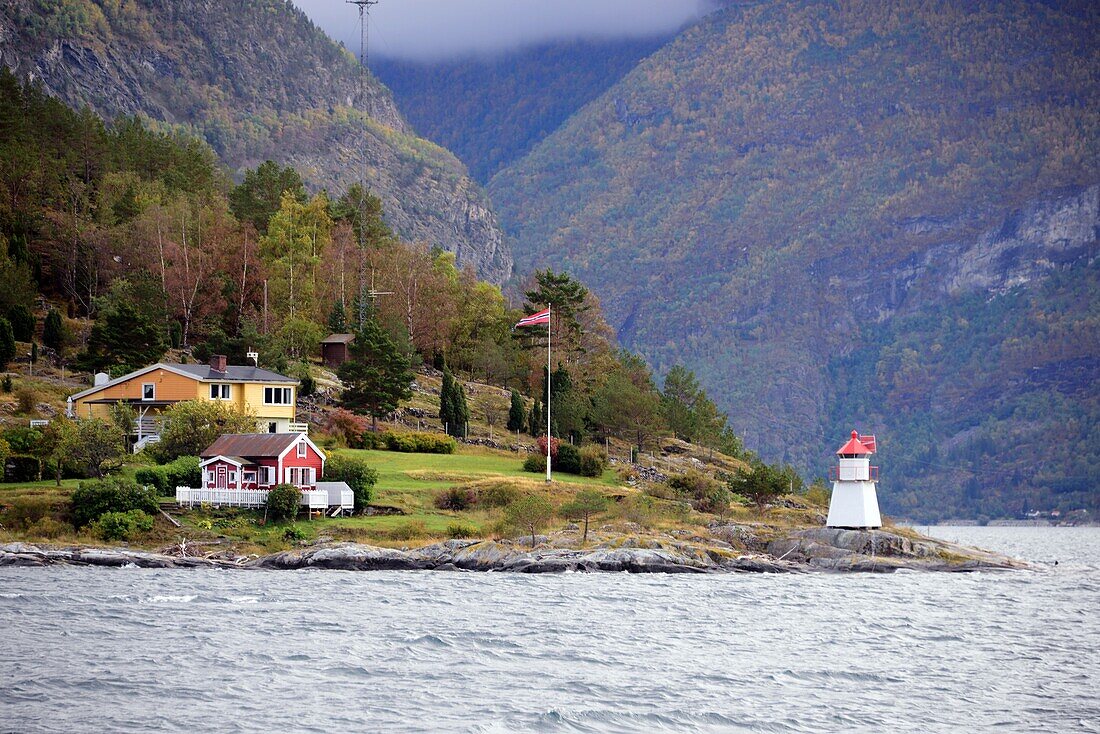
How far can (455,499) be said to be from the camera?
2623 inches

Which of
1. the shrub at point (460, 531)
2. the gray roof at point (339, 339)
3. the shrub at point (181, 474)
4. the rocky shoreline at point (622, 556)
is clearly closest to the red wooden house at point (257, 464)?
the shrub at point (181, 474)

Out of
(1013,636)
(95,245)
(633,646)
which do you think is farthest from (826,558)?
(95,245)

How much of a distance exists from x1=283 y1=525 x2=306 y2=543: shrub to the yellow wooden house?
14.1m

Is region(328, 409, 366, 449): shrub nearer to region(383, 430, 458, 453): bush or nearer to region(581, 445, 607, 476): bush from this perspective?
region(383, 430, 458, 453): bush

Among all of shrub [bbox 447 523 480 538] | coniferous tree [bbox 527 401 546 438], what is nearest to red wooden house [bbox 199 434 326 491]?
shrub [bbox 447 523 480 538]

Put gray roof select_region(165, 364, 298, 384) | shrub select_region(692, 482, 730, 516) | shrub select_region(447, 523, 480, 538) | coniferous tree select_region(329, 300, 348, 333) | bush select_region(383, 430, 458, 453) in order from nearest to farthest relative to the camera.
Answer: shrub select_region(447, 523, 480, 538)
gray roof select_region(165, 364, 298, 384)
shrub select_region(692, 482, 730, 516)
bush select_region(383, 430, 458, 453)
coniferous tree select_region(329, 300, 348, 333)

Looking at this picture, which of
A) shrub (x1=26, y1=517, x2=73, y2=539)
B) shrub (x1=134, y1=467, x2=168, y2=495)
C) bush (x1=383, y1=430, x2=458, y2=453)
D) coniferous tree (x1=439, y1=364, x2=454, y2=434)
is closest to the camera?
shrub (x1=26, y1=517, x2=73, y2=539)

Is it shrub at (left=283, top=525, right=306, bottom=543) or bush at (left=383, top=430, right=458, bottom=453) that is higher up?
bush at (left=383, top=430, right=458, bottom=453)

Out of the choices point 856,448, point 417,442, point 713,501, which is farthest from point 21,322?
point 856,448

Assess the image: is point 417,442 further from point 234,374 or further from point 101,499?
point 101,499

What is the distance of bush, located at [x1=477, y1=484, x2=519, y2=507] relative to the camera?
67.8 metres

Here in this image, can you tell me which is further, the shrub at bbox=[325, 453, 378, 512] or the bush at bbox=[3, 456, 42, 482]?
the shrub at bbox=[325, 453, 378, 512]

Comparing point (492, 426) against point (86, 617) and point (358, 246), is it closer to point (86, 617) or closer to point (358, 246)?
point (358, 246)

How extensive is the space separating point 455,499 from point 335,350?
115ft
